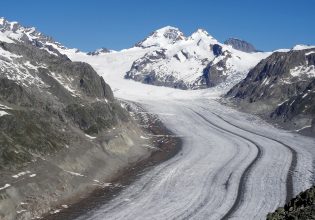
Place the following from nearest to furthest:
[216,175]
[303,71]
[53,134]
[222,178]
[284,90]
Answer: [222,178] → [216,175] → [53,134] → [284,90] → [303,71]

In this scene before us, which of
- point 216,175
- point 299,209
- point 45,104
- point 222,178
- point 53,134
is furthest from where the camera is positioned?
point 45,104

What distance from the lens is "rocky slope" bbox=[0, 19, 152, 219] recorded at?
45.2m

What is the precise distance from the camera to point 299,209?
23703mm

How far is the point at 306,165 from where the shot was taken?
64.1m

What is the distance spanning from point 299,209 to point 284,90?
394ft

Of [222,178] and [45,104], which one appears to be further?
[45,104]

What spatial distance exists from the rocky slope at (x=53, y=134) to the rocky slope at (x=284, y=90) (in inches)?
1624

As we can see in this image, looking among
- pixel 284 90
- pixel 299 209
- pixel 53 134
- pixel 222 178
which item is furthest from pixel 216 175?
pixel 284 90

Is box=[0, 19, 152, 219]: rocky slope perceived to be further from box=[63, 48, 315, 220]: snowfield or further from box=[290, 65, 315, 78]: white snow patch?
box=[290, 65, 315, 78]: white snow patch

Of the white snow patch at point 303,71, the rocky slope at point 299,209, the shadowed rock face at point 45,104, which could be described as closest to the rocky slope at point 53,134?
the shadowed rock face at point 45,104

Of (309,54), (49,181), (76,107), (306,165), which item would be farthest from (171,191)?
(309,54)

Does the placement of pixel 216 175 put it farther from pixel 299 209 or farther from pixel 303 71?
pixel 303 71

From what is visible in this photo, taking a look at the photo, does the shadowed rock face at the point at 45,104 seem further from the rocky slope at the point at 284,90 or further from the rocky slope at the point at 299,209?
the rocky slope at the point at 284,90

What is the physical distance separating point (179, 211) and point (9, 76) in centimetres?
3539
